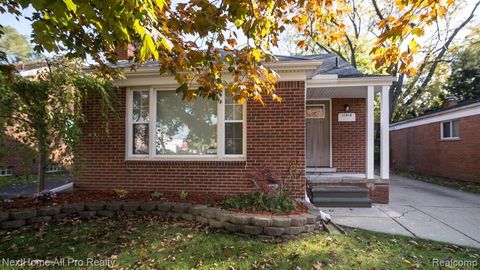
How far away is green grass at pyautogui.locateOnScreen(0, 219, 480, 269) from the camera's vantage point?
11.9ft

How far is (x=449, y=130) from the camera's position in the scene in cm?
1255

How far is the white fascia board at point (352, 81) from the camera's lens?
22.5ft

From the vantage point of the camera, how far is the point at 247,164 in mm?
6141

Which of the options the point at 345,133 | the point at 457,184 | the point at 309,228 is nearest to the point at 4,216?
the point at 309,228

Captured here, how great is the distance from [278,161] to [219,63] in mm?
2788

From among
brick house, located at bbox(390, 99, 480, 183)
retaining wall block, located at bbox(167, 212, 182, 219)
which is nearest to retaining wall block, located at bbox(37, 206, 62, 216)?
retaining wall block, located at bbox(167, 212, 182, 219)

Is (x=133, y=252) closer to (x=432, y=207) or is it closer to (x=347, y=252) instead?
(x=347, y=252)

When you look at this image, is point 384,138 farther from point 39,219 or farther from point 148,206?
point 39,219

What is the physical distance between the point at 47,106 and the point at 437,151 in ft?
50.7

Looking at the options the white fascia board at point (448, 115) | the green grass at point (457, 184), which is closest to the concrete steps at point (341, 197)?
the green grass at point (457, 184)

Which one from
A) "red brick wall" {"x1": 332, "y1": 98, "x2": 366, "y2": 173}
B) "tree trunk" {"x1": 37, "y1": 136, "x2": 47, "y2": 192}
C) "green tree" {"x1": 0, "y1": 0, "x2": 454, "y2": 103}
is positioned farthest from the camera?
"red brick wall" {"x1": 332, "y1": 98, "x2": 366, "y2": 173}

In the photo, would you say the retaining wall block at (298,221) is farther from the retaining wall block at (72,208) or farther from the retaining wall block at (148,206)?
the retaining wall block at (72,208)

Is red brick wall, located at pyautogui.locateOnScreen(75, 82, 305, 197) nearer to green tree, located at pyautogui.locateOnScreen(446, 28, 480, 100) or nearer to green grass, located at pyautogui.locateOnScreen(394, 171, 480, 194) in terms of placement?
green grass, located at pyautogui.locateOnScreen(394, 171, 480, 194)

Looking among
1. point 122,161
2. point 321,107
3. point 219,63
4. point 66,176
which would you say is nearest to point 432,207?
point 321,107
